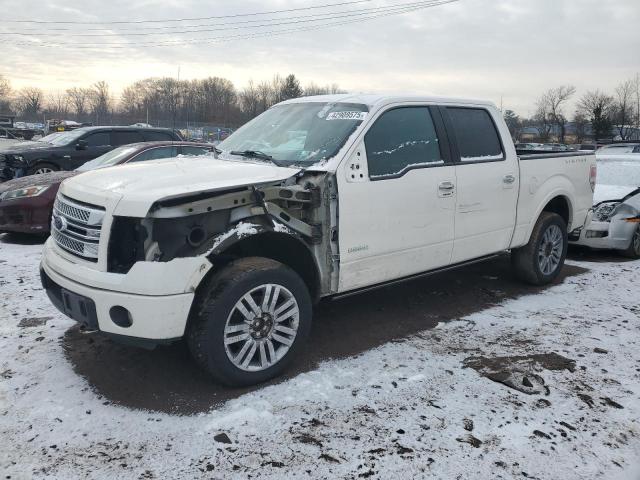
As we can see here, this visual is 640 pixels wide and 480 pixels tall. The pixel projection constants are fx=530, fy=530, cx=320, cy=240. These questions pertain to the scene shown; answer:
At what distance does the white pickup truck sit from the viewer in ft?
10.3

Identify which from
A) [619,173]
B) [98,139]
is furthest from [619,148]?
[98,139]

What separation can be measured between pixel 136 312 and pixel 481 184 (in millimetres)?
3254

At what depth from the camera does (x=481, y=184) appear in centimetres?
487

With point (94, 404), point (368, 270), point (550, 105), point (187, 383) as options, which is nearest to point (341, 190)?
point (368, 270)

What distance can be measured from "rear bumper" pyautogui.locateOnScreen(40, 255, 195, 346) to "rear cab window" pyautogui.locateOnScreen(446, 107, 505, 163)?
2897mm

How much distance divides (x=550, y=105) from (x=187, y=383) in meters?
86.5

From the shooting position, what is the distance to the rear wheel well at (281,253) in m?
3.56

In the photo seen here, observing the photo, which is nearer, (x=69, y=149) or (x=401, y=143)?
(x=401, y=143)

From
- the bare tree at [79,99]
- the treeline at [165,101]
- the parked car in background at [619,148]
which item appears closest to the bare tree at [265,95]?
the treeline at [165,101]

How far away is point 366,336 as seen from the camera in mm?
4449

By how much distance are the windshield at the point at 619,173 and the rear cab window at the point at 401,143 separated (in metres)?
5.38

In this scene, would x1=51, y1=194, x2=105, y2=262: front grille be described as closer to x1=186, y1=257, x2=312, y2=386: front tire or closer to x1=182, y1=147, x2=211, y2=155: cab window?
x1=186, y1=257, x2=312, y2=386: front tire

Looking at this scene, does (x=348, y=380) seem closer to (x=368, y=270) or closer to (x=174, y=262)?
(x=368, y=270)

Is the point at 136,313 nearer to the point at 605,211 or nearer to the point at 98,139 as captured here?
the point at 605,211
